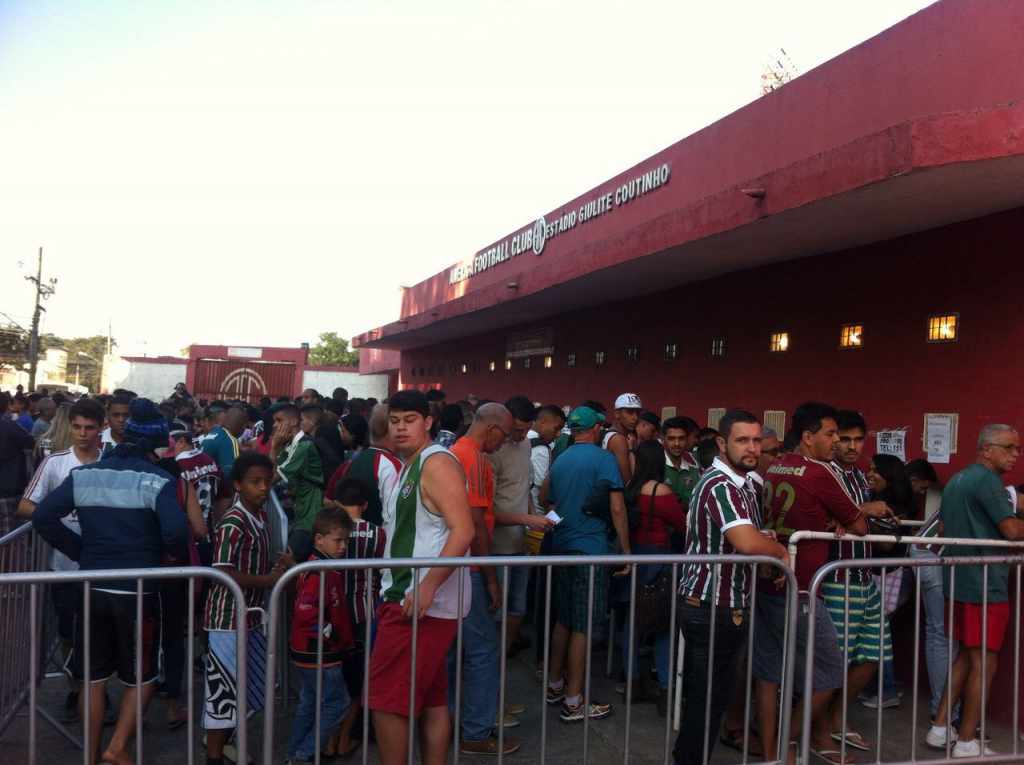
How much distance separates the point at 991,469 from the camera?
16.8ft

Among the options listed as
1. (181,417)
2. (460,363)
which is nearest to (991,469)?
(181,417)

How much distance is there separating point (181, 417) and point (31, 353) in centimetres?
2883

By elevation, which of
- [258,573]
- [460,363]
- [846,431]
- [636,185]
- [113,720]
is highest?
[636,185]

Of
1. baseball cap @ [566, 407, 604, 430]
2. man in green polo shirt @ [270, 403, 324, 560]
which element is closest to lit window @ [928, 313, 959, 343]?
baseball cap @ [566, 407, 604, 430]

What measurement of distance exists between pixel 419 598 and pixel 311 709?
128 cm

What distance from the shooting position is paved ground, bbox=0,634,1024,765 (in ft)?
16.0

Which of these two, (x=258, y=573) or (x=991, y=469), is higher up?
(x=991, y=469)

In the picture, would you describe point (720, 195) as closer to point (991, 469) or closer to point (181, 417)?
point (991, 469)

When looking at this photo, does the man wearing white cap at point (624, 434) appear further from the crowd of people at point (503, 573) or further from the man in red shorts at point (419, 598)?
the man in red shorts at point (419, 598)

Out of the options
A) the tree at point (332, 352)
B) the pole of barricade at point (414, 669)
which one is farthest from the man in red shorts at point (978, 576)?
the tree at point (332, 352)

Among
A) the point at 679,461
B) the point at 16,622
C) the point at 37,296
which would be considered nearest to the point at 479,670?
the point at 679,461

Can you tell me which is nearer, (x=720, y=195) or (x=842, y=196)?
(x=842, y=196)

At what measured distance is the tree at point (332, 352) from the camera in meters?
83.8

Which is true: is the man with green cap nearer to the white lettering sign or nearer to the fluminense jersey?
the fluminense jersey
